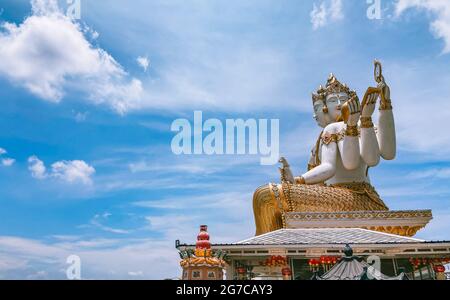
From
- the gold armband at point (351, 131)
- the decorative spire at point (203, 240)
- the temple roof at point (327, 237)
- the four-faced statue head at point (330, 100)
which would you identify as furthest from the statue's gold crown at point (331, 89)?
the decorative spire at point (203, 240)

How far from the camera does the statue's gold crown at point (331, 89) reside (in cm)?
1642

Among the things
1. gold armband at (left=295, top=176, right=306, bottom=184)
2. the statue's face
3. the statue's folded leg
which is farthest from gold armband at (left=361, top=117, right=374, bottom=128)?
the statue's folded leg

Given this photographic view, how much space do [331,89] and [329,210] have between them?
5342mm

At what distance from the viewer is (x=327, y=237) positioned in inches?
425

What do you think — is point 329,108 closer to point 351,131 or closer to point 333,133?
point 333,133

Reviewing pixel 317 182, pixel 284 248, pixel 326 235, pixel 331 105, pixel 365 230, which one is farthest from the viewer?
pixel 331 105

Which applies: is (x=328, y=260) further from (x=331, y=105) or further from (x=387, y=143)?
(x=331, y=105)

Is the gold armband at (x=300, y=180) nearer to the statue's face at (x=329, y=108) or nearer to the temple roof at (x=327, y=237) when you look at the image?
the temple roof at (x=327, y=237)

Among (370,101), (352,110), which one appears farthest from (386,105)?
(352,110)

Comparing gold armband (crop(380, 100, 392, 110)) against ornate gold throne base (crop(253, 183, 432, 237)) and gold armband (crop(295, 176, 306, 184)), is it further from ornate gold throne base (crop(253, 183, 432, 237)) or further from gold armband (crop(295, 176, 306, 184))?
gold armband (crop(295, 176, 306, 184))

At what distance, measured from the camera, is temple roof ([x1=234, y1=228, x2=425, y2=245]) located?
32.9ft
